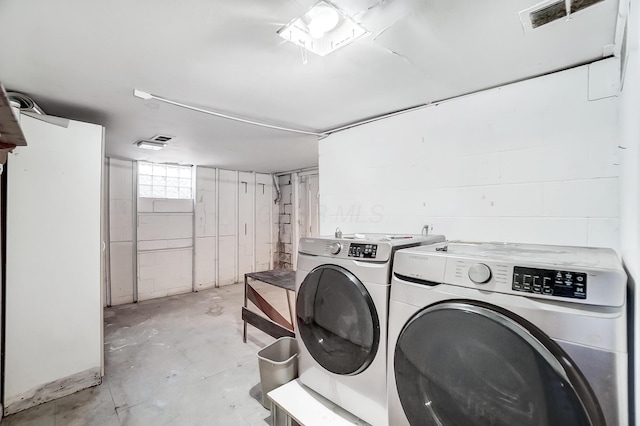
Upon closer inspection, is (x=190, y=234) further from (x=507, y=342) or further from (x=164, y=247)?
(x=507, y=342)

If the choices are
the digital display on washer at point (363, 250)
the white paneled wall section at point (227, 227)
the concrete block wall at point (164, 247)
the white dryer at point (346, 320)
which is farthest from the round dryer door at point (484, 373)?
the white paneled wall section at point (227, 227)

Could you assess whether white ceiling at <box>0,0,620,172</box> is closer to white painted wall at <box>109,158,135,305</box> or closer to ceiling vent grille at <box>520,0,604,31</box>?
ceiling vent grille at <box>520,0,604,31</box>

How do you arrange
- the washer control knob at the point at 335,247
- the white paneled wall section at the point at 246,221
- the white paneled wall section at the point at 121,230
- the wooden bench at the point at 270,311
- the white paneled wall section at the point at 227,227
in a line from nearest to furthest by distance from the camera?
the washer control knob at the point at 335,247, the wooden bench at the point at 270,311, the white paneled wall section at the point at 121,230, the white paneled wall section at the point at 227,227, the white paneled wall section at the point at 246,221

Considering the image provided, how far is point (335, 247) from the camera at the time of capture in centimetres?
139

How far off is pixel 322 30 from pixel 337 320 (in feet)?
4.44

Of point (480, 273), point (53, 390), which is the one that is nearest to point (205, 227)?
point (53, 390)

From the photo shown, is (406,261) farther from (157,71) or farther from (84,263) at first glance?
(84,263)

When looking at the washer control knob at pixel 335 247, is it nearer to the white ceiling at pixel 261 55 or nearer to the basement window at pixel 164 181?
the white ceiling at pixel 261 55

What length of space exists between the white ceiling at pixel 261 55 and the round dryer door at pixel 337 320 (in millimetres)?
1160

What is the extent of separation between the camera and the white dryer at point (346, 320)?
1.17m

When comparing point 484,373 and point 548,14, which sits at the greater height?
point 548,14

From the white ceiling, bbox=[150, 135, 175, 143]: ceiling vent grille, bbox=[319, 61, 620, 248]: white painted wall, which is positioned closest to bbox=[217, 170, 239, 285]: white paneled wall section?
bbox=[150, 135, 175, 143]: ceiling vent grille

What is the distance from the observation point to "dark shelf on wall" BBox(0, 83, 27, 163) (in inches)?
36.3

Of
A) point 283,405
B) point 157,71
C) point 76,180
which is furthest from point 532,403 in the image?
point 76,180
